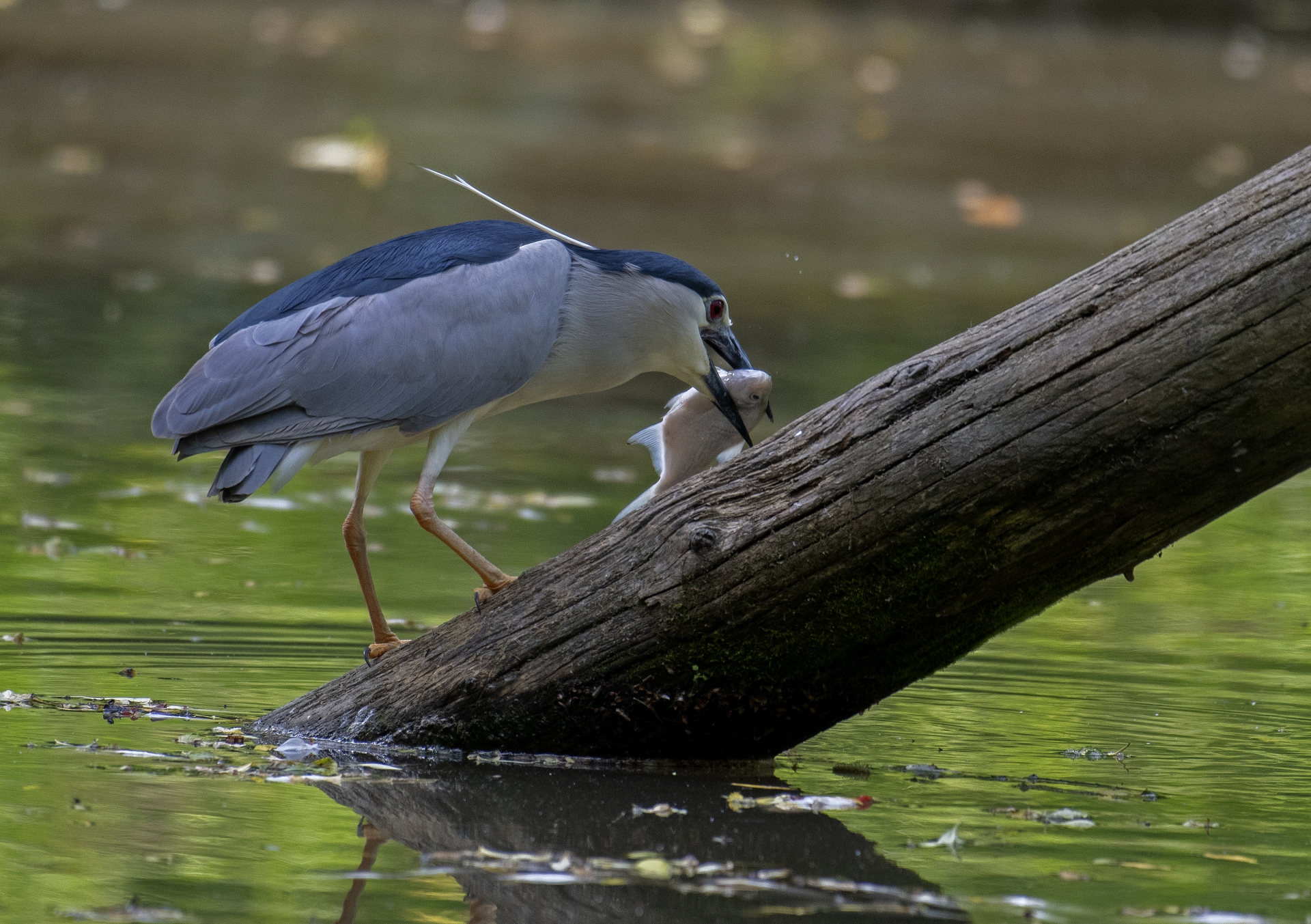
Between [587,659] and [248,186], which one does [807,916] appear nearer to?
[587,659]

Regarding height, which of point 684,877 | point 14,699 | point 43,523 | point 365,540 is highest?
point 684,877

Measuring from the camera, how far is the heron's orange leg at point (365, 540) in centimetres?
486

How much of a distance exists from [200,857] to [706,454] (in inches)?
77.7

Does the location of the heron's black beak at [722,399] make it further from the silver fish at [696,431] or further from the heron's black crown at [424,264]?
the heron's black crown at [424,264]

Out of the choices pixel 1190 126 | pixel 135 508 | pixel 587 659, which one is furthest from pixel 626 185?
pixel 587 659

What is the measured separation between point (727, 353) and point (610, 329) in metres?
0.38

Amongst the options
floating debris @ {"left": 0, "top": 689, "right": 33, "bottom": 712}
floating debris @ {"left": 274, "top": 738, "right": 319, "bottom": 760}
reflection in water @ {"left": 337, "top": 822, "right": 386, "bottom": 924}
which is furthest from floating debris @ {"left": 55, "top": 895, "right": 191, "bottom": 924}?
floating debris @ {"left": 0, "top": 689, "right": 33, "bottom": 712}

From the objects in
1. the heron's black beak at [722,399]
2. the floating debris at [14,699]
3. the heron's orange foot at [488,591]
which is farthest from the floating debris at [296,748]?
the heron's black beak at [722,399]

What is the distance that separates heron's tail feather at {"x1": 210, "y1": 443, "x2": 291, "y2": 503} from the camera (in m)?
4.45

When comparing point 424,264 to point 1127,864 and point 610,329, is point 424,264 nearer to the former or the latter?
point 610,329

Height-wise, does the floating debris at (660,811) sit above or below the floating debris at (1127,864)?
below

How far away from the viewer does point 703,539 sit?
4066 millimetres

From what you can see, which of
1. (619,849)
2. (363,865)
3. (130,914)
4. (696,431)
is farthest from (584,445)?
(130,914)

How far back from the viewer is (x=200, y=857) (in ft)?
11.6
